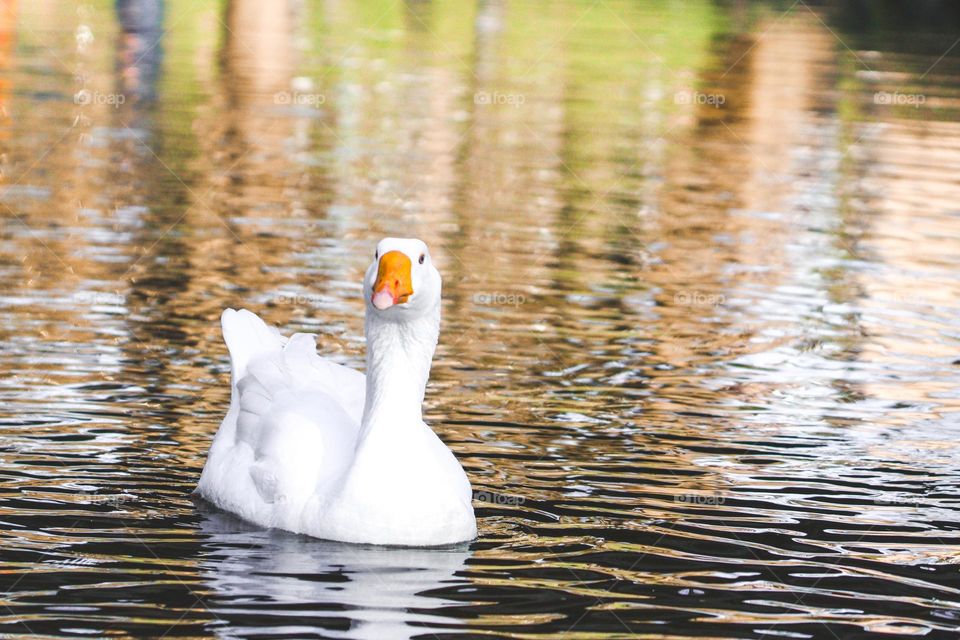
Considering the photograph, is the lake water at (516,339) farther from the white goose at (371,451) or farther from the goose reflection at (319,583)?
the white goose at (371,451)

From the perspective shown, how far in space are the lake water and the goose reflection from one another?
0.08ft

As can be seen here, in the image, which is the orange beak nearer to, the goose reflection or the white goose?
the white goose

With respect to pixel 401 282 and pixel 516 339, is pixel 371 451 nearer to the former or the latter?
pixel 401 282

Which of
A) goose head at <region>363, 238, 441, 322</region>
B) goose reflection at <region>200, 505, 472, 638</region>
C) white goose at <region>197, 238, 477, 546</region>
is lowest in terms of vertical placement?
goose reflection at <region>200, 505, 472, 638</region>

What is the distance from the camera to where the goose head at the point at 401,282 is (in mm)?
9023

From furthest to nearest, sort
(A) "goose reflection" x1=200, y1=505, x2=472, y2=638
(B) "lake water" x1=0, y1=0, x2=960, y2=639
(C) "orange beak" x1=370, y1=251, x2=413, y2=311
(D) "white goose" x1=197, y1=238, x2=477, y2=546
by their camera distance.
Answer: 1. (D) "white goose" x1=197, y1=238, x2=477, y2=546
2. (C) "orange beak" x1=370, y1=251, x2=413, y2=311
3. (B) "lake water" x1=0, y1=0, x2=960, y2=639
4. (A) "goose reflection" x1=200, y1=505, x2=472, y2=638

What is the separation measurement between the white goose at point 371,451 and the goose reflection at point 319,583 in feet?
0.43

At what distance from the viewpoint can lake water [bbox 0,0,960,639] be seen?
8789 mm

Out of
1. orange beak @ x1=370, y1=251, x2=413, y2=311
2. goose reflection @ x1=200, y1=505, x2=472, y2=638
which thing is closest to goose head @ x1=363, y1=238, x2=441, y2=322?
orange beak @ x1=370, y1=251, x2=413, y2=311

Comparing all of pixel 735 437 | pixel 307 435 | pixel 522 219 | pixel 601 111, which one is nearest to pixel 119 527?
pixel 307 435

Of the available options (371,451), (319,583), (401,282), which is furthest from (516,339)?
(319,583)

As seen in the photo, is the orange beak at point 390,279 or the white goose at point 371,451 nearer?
the orange beak at point 390,279

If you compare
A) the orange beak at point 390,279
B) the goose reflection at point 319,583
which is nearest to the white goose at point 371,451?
the orange beak at point 390,279

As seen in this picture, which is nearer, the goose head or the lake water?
the lake water
